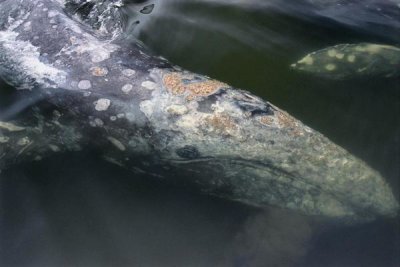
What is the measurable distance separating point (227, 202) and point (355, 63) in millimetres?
2085

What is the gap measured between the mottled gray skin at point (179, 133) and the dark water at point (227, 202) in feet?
0.65

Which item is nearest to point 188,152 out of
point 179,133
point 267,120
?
point 179,133

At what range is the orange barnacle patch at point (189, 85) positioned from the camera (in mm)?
4516

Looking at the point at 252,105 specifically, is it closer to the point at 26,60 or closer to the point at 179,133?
the point at 179,133

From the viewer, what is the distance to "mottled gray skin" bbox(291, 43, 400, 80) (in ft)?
17.8

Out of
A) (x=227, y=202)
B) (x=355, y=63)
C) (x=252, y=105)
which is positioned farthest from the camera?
(x=355, y=63)

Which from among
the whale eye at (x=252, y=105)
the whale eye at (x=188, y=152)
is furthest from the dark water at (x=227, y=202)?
the whale eye at (x=252, y=105)

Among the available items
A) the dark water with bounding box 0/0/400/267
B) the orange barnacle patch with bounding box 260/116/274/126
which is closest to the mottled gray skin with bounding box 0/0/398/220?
the orange barnacle patch with bounding box 260/116/274/126

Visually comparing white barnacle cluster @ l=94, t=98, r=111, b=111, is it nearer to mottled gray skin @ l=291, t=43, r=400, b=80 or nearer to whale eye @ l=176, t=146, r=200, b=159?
whale eye @ l=176, t=146, r=200, b=159

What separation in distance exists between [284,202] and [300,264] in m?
0.55

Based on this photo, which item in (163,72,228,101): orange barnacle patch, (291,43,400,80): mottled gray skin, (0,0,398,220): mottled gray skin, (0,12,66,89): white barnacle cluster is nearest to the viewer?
(0,0,398,220): mottled gray skin

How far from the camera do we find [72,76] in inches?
186

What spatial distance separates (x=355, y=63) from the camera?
5449 millimetres

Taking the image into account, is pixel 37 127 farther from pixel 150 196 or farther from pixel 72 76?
pixel 150 196
